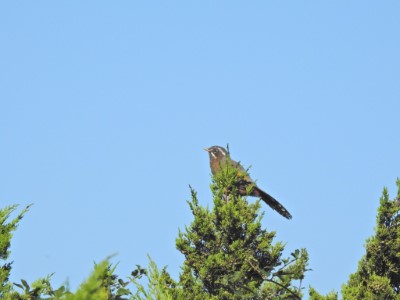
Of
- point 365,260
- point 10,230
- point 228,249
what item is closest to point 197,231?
point 228,249

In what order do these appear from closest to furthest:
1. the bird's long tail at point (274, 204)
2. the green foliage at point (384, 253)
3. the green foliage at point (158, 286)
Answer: the green foliage at point (158, 286) → the green foliage at point (384, 253) → the bird's long tail at point (274, 204)

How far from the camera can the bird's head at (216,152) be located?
16.9m

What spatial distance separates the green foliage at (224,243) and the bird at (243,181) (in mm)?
184

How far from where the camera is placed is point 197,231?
1388cm

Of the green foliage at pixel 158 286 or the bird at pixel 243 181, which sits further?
the bird at pixel 243 181

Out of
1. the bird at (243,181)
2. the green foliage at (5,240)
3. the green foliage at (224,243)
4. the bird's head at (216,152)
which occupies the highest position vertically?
the bird's head at (216,152)

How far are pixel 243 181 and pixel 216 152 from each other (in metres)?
3.04

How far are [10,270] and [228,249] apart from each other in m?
5.58

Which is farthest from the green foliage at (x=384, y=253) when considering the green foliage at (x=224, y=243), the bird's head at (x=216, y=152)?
the bird's head at (x=216, y=152)

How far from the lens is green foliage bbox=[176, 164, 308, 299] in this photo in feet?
44.0

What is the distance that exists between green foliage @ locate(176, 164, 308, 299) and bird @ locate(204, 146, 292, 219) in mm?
184

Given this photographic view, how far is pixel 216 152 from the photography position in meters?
17.2

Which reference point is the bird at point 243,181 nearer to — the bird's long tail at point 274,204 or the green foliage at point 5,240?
the bird's long tail at point 274,204

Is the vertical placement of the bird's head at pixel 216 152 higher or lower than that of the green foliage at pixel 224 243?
higher
